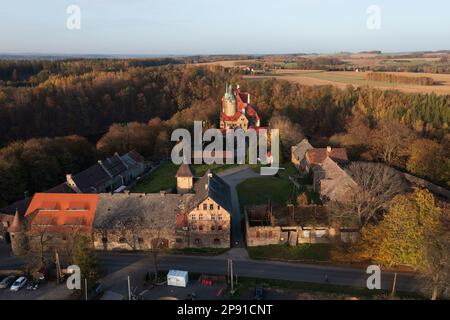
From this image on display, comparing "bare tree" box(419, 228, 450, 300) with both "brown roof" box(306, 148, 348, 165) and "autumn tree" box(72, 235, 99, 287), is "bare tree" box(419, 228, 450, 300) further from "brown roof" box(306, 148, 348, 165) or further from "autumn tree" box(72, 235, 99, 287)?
"brown roof" box(306, 148, 348, 165)

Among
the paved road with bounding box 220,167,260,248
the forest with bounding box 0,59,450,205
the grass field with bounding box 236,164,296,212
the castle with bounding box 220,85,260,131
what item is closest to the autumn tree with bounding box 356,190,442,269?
the paved road with bounding box 220,167,260,248

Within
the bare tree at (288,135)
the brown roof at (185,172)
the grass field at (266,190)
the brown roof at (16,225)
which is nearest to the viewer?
the brown roof at (16,225)

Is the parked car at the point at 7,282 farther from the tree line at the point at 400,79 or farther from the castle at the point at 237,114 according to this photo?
the tree line at the point at 400,79

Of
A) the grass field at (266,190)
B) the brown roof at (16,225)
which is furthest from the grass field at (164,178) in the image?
the brown roof at (16,225)

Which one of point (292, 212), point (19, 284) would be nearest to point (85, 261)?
point (19, 284)

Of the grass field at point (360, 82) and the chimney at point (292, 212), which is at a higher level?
the grass field at point (360, 82)

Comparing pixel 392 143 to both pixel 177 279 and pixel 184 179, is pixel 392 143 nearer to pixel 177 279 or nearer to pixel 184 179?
pixel 184 179

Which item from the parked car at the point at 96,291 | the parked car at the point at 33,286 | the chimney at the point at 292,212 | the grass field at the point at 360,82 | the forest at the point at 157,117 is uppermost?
the grass field at the point at 360,82
